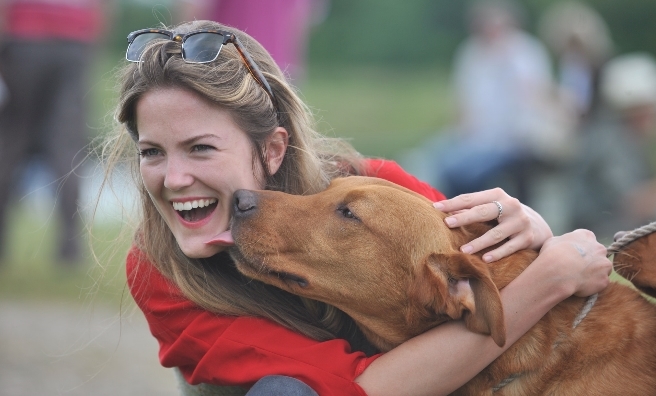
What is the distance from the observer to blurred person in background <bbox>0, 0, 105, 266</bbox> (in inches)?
338

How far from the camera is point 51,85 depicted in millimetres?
8766

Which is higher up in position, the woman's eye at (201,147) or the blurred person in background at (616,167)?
the woman's eye at (201,147)

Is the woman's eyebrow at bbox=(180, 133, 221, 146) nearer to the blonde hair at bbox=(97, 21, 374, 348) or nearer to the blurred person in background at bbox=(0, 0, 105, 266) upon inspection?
the blonde hair at bbox=(97, 21, 374, 348)

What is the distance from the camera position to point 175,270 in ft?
13.1

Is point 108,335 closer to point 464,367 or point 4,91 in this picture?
point 4,91

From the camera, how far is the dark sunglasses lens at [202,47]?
389cm

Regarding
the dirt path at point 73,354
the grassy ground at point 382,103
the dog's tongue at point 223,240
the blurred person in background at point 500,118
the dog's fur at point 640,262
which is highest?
the dog's tongue at point 223,240

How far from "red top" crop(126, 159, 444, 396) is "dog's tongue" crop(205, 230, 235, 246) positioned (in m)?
0.31

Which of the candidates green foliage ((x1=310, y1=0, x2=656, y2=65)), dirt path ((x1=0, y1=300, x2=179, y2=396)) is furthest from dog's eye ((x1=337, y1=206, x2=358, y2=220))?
green foliage ((x1=310, y1=0, x2=656, y2=65))

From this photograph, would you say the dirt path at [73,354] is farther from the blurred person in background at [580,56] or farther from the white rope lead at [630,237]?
the blurred person in background at [580,56]

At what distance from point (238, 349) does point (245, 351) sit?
30mm

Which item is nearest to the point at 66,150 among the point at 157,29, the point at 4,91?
the point at 4,91

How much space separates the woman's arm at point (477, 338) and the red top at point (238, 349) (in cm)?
13

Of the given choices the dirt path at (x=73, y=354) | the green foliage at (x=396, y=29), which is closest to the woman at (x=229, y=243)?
the dirt path at (x=73, y=354)
